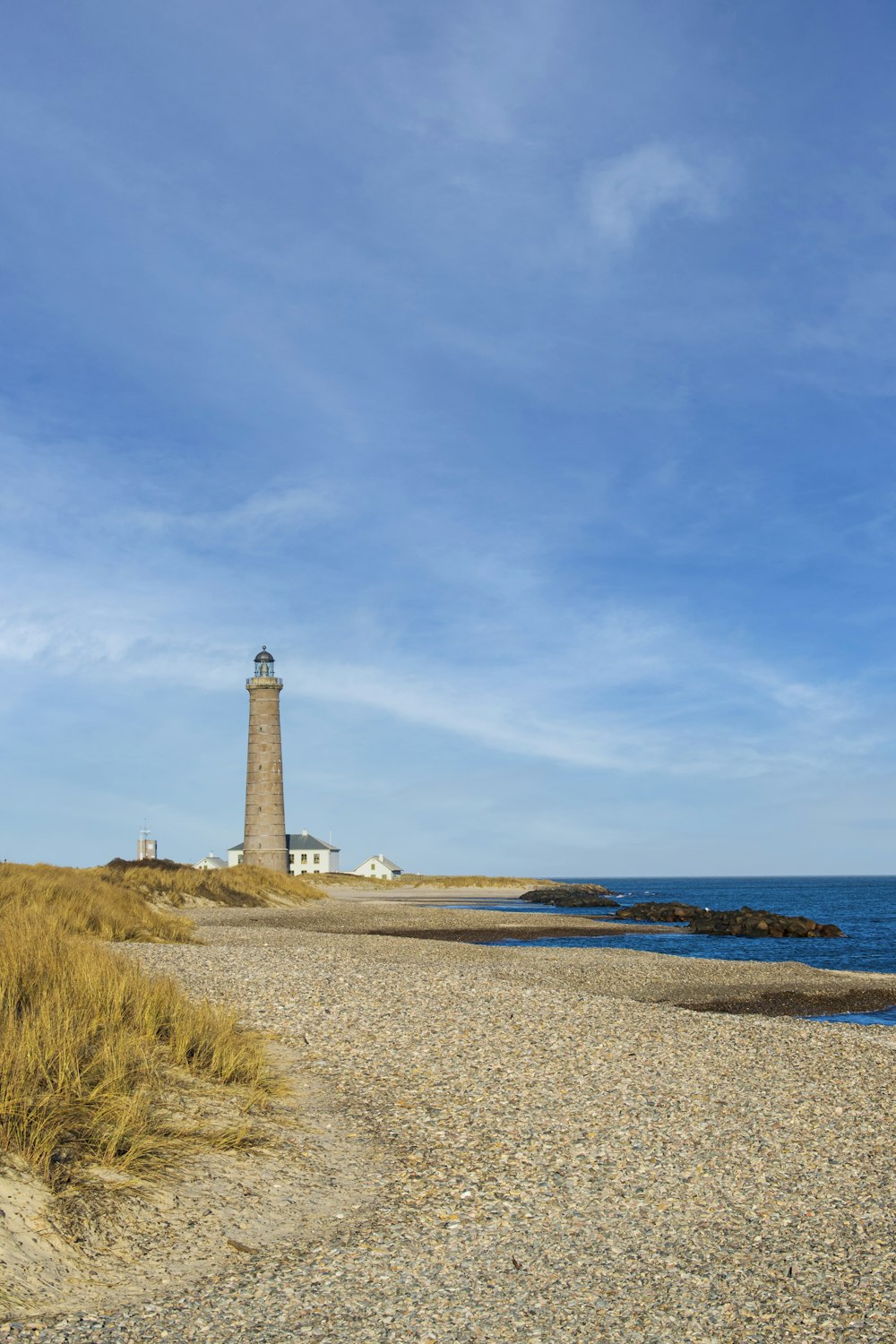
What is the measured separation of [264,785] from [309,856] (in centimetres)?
3767

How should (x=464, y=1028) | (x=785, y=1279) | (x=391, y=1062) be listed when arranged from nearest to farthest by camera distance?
(x=785, y=1279) < (x=391, y=1062) < (x=464, y=1028)

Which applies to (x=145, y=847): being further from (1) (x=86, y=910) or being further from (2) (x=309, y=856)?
(1) (x=86, y=910)

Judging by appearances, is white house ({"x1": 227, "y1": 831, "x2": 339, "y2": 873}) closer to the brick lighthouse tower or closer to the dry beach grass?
the brick lighthouse tower

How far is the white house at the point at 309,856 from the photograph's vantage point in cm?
10681

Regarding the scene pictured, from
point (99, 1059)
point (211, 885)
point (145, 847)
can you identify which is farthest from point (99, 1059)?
point (145, 847)

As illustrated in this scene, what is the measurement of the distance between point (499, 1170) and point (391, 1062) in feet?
12.8

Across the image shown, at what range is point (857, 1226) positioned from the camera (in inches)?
307

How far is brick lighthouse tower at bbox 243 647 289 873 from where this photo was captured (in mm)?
71375

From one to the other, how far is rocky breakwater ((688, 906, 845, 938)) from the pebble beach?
39495 millimetres

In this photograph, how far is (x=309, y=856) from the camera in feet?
353

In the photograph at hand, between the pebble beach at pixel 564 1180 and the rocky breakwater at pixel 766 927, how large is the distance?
39.5 meters

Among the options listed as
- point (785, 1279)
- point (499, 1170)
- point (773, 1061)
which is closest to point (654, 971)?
point (773, 1061)

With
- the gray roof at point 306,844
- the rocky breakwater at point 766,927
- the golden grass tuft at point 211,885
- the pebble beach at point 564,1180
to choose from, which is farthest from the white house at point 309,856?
the pebble beach at point 564,1180

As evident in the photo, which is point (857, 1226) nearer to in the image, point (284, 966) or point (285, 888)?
point (284, 966)
